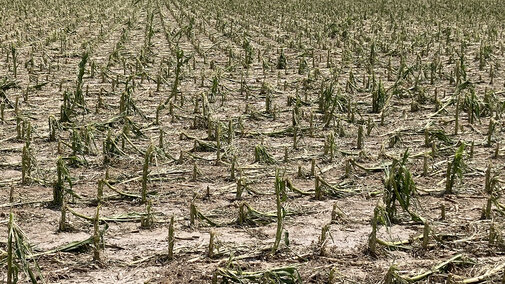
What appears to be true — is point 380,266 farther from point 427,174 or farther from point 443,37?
point 443,37

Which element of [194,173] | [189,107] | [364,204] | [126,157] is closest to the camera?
[364,204]

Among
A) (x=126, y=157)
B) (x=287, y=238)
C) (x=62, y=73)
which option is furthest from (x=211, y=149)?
(x=62, y=73)

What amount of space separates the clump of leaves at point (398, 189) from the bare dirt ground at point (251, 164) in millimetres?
22

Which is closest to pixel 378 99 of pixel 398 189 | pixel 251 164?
pixel 251 164

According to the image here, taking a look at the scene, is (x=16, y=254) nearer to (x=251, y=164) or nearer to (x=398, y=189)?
(x=398, y=189)

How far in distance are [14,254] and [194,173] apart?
1923 mm

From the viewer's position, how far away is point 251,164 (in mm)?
5777

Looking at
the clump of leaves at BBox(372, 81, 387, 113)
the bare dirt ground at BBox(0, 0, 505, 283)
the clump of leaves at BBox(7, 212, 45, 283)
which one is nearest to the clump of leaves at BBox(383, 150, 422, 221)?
the bare dirt ground at BBox(0, 0, 505, 283)

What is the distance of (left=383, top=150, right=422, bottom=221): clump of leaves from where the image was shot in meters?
4.34

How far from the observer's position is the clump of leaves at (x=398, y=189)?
4.34 metres

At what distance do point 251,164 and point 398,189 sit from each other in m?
1.64

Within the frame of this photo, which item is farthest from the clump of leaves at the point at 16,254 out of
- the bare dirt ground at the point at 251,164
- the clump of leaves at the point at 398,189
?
the clump of leaves at the point at 398,189

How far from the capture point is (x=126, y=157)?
5871 mm

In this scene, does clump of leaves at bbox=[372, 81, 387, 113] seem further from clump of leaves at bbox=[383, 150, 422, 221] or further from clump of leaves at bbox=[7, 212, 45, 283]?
clump of leaves at bbox=[7, 212, 45, 283]
